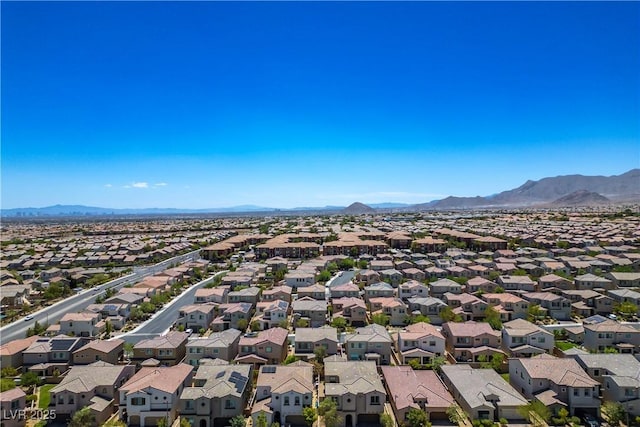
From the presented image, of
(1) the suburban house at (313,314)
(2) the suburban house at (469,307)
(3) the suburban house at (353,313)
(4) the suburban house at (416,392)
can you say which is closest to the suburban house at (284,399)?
(4) the suburban house at (416,392)

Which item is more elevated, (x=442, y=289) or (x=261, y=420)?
(x=442, y=289)

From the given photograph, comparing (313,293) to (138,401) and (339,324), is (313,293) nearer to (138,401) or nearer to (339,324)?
(339,324)

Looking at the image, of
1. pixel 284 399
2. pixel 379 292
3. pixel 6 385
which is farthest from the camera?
pixel 379 292

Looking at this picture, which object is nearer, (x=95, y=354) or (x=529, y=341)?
(x=95, y=354)

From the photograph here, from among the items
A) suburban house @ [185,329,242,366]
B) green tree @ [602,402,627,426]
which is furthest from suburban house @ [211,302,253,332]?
green tree @ [602,402,627,426]

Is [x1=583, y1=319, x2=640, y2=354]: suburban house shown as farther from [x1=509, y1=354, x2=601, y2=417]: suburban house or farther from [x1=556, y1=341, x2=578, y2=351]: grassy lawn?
[x1=509, y1=354, x2=601, y2=417]: suburban house

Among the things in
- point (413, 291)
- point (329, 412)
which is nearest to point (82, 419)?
point (329, 412)
